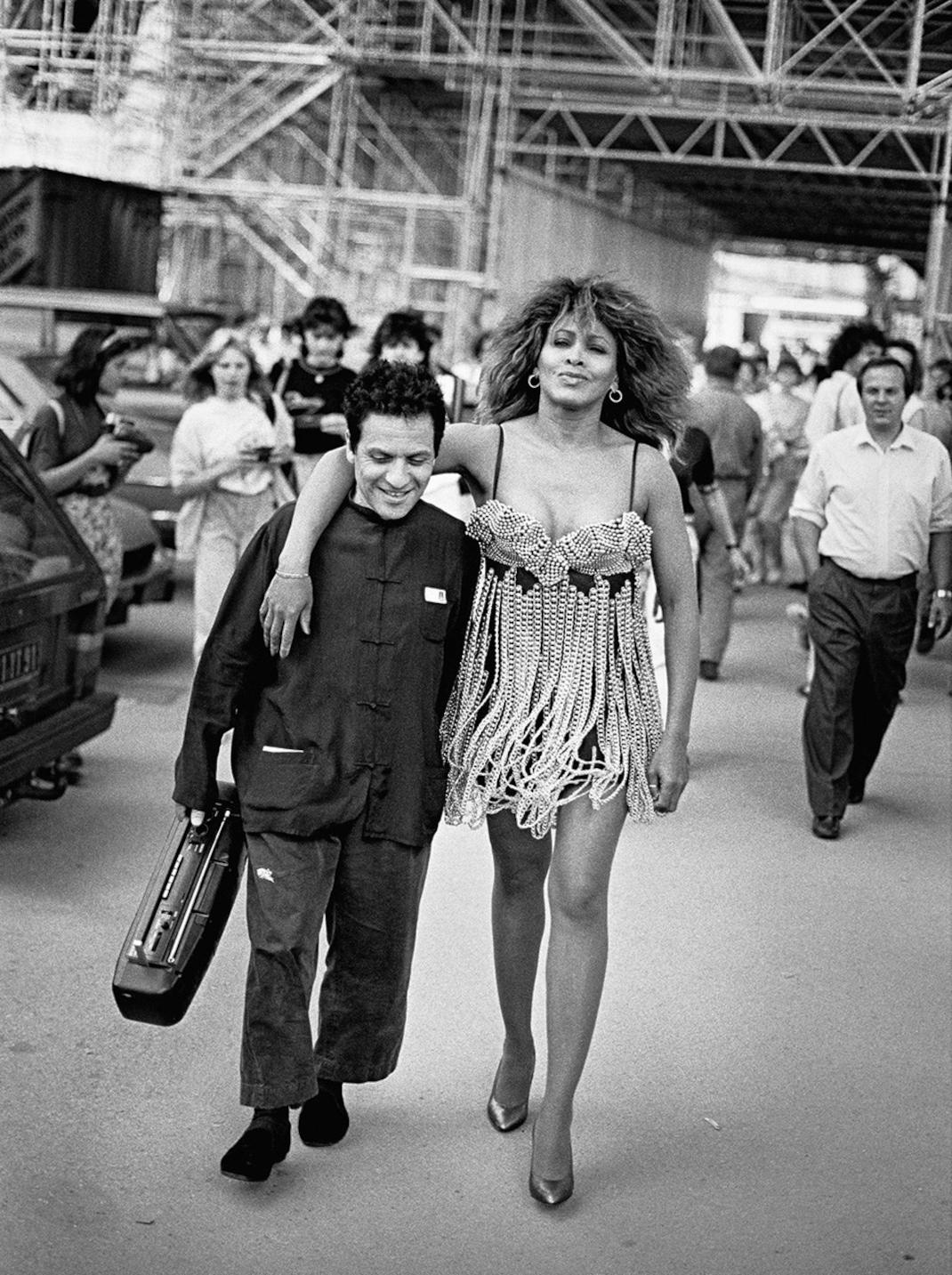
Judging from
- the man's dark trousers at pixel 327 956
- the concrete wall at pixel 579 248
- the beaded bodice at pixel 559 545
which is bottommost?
the man's dark trousers at pixel 327 956

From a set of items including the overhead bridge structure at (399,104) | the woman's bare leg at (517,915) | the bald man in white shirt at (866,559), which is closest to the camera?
the woman's bare leg at (517,915)

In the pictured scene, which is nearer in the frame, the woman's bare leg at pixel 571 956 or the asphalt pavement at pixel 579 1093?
the asphalt pavement at pixel 579 1093

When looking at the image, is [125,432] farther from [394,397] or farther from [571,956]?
[571,956]

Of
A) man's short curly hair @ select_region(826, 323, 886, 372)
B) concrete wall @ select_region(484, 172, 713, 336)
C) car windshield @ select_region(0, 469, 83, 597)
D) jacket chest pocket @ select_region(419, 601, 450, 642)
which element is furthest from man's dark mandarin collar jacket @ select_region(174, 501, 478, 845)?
concrete wall @ select_region(484, 172, 713, 336)

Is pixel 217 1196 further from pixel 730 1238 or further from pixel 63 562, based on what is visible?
pixel 63 562

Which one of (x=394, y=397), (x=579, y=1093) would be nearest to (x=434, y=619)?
(x=394, y=397)

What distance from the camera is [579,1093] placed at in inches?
201

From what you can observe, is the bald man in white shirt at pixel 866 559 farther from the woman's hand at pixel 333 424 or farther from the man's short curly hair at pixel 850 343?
the man's short curly hair at pixel 850 343

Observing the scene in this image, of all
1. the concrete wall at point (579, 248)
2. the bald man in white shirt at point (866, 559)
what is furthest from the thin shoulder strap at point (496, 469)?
the concrete wall at point (579, 248)

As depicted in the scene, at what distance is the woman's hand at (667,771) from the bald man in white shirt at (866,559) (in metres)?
3.63

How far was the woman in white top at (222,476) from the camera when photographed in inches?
357

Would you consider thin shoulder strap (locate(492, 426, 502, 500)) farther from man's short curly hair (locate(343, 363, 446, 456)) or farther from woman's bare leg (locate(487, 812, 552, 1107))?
woman's bare leg (locate(487, 812, 552, 1107))

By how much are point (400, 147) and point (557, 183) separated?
3476 mm

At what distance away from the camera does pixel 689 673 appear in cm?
446
